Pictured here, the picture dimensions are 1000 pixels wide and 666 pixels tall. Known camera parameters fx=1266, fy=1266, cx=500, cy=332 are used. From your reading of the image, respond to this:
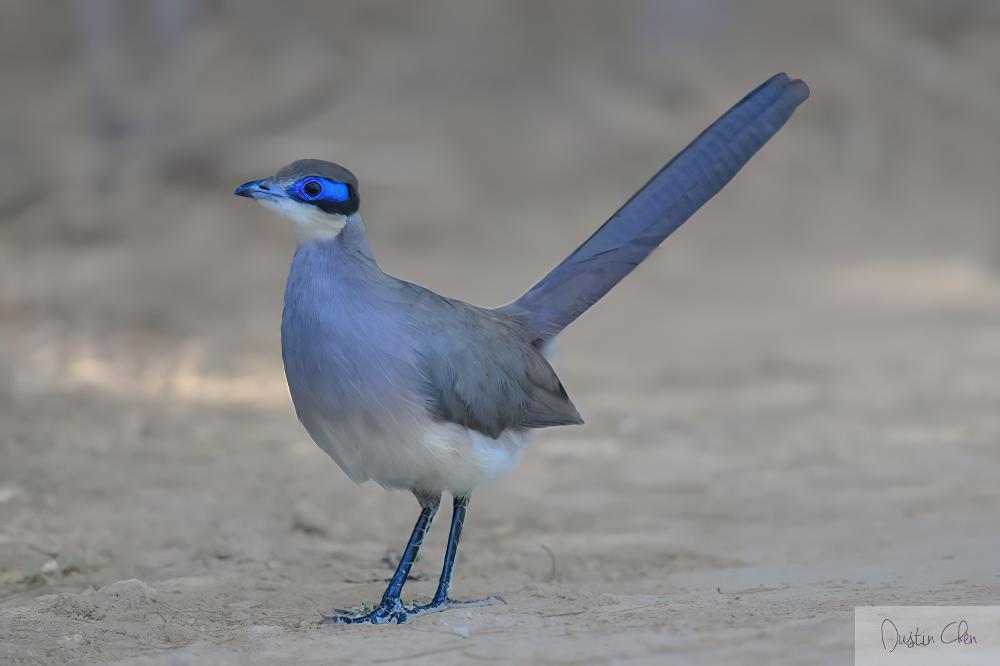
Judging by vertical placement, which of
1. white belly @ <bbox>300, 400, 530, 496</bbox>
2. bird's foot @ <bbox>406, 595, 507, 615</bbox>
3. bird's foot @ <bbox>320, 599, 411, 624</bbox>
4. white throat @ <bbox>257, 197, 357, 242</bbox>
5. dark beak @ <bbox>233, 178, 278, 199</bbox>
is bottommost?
bird's foot @ <bbox>320, 599, 411, 624</bbox>

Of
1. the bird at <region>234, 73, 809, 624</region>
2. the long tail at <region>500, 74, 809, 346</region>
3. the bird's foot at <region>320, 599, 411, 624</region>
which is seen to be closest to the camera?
the bird at <region>234, 73, 809, 624</region>

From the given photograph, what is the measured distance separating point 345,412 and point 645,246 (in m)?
1.42

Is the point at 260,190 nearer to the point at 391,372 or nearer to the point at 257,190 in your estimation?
the point at 257,190

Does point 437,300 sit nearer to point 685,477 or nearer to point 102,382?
point 685,477

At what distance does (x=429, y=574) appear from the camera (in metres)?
4.85

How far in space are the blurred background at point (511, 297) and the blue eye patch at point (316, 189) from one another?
50.4 inches

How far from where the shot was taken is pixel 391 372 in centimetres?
371

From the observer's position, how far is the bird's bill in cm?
373

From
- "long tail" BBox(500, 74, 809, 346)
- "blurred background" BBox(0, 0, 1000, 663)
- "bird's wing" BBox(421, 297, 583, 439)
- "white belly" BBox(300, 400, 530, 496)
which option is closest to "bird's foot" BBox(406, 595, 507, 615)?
"blurred background" BBox(0, 0, 1000, 663)

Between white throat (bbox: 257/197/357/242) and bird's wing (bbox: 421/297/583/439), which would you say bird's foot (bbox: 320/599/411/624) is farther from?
white throat (bbox: 257/197/357/242)

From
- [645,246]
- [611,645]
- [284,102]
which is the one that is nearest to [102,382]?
[645,246]

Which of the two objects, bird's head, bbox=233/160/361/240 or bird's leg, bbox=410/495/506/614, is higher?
bird's head, bbox=233/160/361/240
